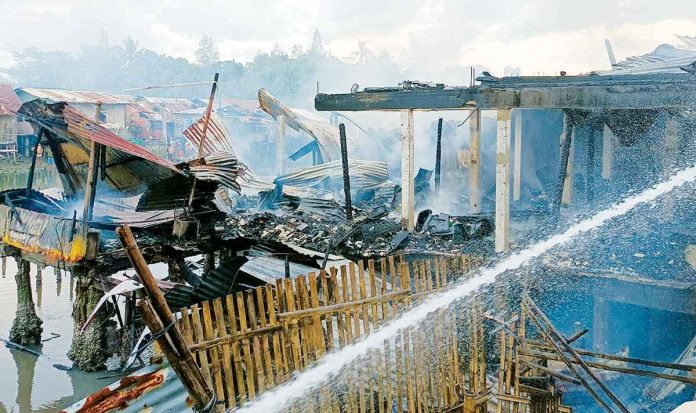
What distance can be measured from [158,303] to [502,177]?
775 centimetres

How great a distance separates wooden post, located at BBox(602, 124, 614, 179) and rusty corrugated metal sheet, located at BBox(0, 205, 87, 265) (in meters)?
11.7

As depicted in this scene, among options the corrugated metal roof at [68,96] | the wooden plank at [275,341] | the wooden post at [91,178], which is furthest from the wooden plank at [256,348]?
the corrugated metal roof at [68,96]

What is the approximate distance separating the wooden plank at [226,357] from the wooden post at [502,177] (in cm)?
670

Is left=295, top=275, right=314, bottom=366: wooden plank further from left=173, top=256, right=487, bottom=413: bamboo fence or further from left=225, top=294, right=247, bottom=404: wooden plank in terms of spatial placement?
left=225, top=294, right=247, bottom=404: wooden plank

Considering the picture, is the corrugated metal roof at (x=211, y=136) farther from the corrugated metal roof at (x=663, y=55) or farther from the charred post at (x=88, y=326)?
the corrugated metal roof at (x=663, y=55)

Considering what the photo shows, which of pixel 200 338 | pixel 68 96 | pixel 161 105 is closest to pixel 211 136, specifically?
pixel 200 338

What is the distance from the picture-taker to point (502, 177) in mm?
10898

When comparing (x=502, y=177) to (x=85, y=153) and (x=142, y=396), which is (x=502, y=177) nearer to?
(x=142, y=396)

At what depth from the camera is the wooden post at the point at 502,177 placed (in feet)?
35.3

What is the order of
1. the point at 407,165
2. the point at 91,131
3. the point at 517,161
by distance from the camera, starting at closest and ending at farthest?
the point at 91,131 < the point at 407,165 < the point at 517,161

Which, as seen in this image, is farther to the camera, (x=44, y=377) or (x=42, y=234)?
(x=44, y=377)

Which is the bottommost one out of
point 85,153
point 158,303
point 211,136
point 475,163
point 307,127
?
point 158,303

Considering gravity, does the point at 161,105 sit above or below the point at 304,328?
above

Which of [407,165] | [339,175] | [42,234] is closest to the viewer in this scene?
[42,234]
